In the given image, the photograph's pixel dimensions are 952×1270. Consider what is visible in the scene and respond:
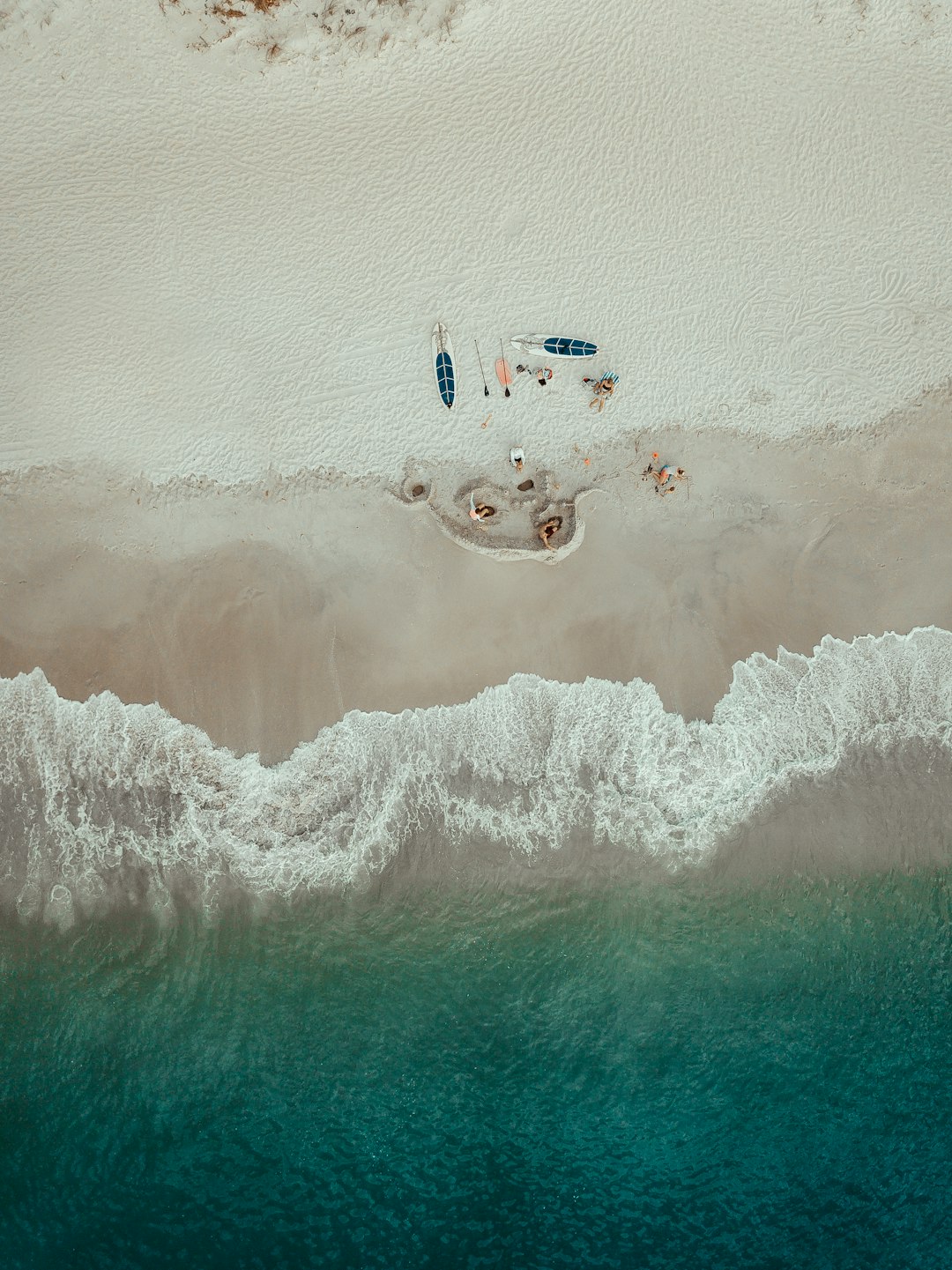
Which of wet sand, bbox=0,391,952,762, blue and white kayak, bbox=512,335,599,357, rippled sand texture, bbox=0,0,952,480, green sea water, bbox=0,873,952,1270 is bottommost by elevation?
green sea water, bbox=0,873,952,1270

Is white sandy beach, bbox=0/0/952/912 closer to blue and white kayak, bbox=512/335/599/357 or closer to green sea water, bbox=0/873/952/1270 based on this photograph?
blue and white kayak, bbox=512/335/599/357

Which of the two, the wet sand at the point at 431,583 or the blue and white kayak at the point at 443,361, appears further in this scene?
the wet sand at the point at 431,583

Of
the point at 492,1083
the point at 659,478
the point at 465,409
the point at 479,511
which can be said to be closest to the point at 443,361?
the point at 465,409

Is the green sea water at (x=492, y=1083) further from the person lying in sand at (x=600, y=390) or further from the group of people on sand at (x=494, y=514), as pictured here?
the person lying in sand at (x=600, y=390)

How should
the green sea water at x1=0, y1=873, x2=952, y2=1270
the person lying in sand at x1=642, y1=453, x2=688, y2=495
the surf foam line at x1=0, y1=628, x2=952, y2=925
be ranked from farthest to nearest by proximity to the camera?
the person lying in sand at x1=642, y1=453, x2=688, y2=495 → the surf foam line at x1=0, y1=628, x2=952, y2=925 → the green sea water at x1=0, y1=873, x2=952, y2=1270

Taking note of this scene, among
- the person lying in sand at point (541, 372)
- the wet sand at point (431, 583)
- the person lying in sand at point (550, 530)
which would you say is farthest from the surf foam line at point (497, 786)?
the person lying in sand at point (541, 372)

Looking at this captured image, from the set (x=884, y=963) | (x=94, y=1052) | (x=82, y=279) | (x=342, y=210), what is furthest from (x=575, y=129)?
(x=94, y=1052)

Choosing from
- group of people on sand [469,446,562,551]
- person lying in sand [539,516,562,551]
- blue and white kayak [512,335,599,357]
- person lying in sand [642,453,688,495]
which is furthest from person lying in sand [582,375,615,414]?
person lying in sand [539,516,562,551]
